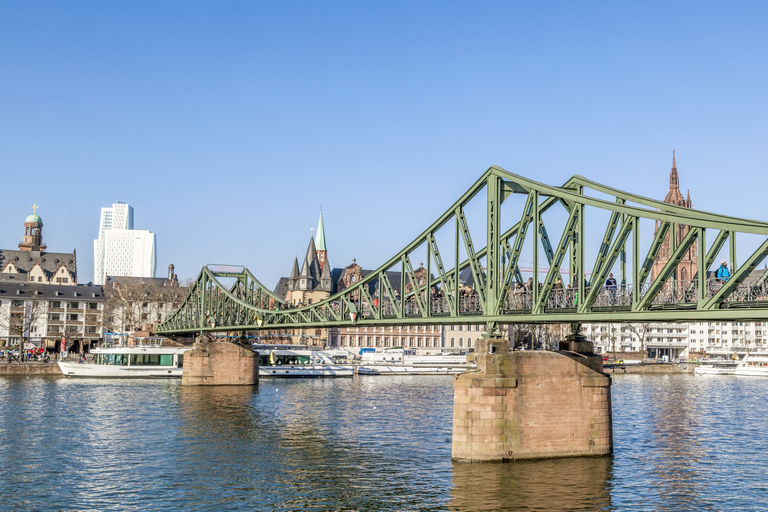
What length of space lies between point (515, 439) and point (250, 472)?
46.1 ft

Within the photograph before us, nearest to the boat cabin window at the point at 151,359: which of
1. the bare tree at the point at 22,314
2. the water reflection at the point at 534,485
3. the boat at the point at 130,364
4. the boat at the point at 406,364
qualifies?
the boat at the point at 130,364

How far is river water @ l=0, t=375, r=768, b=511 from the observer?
122ft

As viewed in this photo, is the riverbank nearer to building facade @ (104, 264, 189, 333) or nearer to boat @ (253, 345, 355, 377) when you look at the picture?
boat @ (253, 345, 355, 377)

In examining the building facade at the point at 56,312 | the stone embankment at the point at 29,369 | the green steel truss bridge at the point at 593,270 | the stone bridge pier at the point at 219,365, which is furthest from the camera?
the building facade at the point at 56,312

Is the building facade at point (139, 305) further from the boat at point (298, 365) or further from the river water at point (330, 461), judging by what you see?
the river water at point (330, 461)

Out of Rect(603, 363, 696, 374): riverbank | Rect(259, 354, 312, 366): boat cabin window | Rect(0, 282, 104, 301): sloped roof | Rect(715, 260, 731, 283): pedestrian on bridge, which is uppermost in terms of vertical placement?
Rect(0, 282, 104, 301): sloped roof

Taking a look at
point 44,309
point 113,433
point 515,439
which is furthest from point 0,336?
point 515,439

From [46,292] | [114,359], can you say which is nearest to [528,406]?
[114,359]

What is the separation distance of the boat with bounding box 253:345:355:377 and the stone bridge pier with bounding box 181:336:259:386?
19.6 m

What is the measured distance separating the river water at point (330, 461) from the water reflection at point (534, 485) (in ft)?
0.32

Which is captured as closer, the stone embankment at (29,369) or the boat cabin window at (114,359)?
the stone embankment at (29,369)

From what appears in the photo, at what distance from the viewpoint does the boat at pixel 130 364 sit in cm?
11412

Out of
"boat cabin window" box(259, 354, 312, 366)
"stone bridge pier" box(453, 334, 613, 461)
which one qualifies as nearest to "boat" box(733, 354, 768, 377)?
"boat cabin window" box(259, 354, 312, 366)

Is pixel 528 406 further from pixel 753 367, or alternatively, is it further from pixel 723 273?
pixel 753 367
